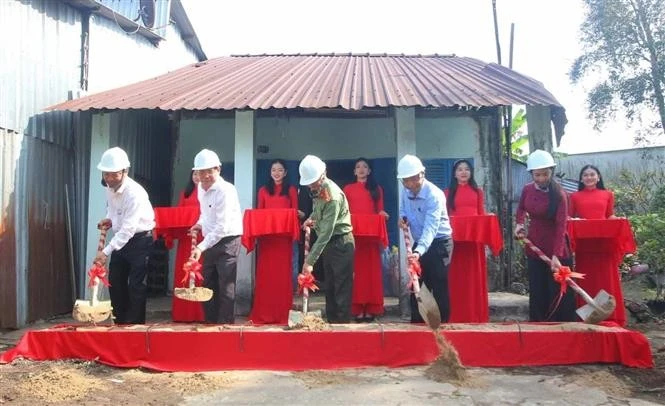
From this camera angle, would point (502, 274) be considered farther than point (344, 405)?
Yes

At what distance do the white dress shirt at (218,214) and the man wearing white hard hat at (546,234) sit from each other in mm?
2486

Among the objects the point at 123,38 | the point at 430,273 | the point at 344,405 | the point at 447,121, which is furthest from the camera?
the point at 123,38

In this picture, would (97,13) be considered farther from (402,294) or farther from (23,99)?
(402,294)

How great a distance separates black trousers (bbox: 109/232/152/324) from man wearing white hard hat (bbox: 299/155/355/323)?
4.66 ft

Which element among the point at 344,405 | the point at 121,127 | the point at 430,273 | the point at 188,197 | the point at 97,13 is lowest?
the point at 344,405

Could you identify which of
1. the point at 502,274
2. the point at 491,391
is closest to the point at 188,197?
the point at 491,391

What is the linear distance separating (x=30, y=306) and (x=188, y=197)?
77.1 inches

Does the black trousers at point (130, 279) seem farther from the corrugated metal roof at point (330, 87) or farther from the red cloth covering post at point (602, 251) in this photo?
the red cloth covering post at point (602, 251)

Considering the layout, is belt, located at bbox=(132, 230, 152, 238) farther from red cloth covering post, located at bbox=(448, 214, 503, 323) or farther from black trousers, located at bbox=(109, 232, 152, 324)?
red cloth covering post, located at bbox=(448, 214, 503, 323)

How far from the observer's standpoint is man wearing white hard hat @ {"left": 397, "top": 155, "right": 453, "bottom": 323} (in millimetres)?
4816

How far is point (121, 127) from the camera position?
7387 mm

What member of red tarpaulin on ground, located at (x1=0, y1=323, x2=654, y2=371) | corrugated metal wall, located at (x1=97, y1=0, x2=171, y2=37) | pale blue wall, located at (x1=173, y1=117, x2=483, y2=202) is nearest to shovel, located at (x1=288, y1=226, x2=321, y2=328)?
red tarpaulin on ground, located at (x1=0, y1=323, x2=654, y2=371)

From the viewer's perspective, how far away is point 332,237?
16.7ft

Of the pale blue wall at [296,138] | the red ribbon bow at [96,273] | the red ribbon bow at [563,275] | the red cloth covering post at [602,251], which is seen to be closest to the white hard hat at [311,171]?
the red ribbon bow at [96,273]
